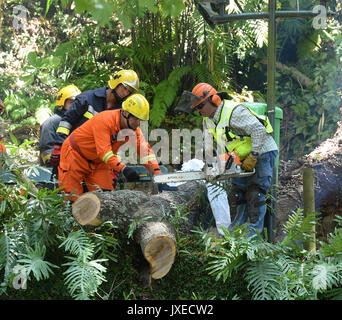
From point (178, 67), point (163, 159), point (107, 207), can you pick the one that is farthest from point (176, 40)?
point (107, 207)

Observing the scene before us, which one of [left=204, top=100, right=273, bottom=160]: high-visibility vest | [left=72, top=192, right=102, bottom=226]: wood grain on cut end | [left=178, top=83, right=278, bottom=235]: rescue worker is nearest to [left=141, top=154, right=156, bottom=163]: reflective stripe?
[left=178, top=83, right=278, bottom=235]: rescue worker

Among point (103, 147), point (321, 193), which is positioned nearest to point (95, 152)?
point (103, 147)

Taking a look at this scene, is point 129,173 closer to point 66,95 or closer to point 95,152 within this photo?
point 95,152

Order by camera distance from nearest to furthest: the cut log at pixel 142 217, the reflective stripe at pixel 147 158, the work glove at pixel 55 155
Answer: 1. the cut log at pixel 142 217
2. the reflective stripe at pixel 147 158
3. the work glove at pixel 55 155

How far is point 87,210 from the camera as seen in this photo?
366 centimetres

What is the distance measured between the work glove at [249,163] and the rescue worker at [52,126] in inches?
94.2

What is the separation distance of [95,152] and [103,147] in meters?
0.32

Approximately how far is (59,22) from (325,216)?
26.1 feet

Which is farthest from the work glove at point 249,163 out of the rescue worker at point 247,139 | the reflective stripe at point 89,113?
the reflective stripe at point 89,113

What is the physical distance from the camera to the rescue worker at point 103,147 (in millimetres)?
4582

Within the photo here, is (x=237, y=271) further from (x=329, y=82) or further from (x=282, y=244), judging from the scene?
(x=329, y=82)

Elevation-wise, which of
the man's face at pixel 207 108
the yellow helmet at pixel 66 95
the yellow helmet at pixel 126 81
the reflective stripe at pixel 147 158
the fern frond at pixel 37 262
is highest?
the yellow helmet at pixel 126 81

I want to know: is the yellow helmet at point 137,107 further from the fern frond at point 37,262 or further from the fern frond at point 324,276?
the fern frond at point 324,276

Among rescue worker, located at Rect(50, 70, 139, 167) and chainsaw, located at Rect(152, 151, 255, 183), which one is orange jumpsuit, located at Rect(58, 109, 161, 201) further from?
chainsaw, located at Rect(152, 151, 255, 183)
